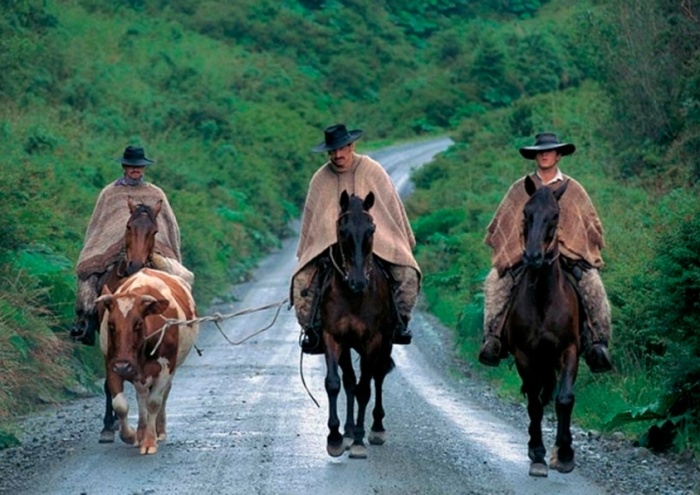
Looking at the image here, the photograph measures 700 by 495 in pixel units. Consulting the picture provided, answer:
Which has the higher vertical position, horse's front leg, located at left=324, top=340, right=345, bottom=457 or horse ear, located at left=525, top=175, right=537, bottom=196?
horse ear, located at left=525, top=175, right=537, bottom=196

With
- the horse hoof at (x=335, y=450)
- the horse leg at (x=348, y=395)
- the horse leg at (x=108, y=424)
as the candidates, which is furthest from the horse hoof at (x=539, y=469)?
the horse leg at (x=108, y=424)

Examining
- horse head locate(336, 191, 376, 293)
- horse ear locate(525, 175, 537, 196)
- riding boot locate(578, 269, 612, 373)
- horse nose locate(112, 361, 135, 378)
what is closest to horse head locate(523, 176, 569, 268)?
horse ear locate(525, 175, 537, 196)

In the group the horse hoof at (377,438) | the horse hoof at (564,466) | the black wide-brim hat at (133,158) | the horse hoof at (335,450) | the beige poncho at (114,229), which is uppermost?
the black wide-brim hat at (133,158)

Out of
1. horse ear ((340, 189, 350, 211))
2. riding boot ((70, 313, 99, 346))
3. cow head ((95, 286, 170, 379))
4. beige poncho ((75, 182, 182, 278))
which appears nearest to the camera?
horse ear ((340, 189, 350, 211))

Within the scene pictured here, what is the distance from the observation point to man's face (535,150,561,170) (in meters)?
12.4

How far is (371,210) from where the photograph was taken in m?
13.5

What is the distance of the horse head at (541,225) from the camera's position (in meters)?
11.3

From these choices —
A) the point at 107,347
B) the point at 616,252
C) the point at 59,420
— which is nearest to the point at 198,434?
the point at 107,347

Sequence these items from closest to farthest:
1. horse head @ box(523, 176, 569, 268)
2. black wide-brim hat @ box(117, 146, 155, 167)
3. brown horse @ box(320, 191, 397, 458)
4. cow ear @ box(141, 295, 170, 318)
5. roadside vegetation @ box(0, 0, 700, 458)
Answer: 1. horse head @ box(523, 176, 569, 268)
2. brown horse @ box(320, 191, 397, 458)
3. cow ear @ box(141, 295, 170, 318)
4. black wide-brim hat @ box(117, 146, 155, 167)
5. roadside vegetation @ box(0, 0, 700, 458)

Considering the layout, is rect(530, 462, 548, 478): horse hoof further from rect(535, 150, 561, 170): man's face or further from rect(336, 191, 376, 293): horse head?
rect(535, 150, 561, 170): man's face

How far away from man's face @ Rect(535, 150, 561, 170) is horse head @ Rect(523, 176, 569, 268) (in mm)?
752

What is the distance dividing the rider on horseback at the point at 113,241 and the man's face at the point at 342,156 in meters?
2.40

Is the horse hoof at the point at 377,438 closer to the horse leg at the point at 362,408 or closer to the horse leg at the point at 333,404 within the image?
the horse leg at the point at 362,408

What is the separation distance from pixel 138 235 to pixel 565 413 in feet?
16.5
